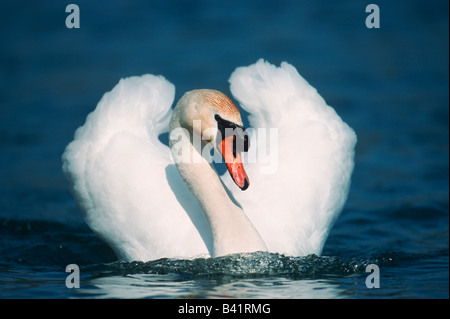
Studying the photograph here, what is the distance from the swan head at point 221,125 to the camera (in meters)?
6.44

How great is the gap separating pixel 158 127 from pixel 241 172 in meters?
2.45

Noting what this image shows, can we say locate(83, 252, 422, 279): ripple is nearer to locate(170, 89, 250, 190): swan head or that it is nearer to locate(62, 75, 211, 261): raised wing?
locate(62, 75, 211, 261): raised wing

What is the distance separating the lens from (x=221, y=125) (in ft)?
21.4

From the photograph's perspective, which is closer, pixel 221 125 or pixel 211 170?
pixel 221 125

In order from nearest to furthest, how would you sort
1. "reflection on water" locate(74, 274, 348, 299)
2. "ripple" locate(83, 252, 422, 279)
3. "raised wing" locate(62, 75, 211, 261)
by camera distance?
"reflection on water" locate(74, 274, 348, 299), "ripple" locate(83, 252, 422, 279), "raised wing" locate(62, 75, 211, 261)

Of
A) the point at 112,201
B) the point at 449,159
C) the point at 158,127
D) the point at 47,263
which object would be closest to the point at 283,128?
the point at 158,127

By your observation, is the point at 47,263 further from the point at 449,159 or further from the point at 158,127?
the point at 449,159

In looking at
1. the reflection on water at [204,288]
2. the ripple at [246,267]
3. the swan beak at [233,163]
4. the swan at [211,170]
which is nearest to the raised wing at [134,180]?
the swan at [211,170]

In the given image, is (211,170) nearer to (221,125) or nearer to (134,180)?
(221,125)

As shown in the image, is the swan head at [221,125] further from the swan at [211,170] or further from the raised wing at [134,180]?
the raised wing at [134,180]

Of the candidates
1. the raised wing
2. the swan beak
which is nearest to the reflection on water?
the raised wing

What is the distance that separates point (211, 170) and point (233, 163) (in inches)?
21.1

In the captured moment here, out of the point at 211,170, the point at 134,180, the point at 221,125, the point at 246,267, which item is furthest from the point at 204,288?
the point at 134,180

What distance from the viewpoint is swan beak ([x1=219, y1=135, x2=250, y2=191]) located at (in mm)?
6438
